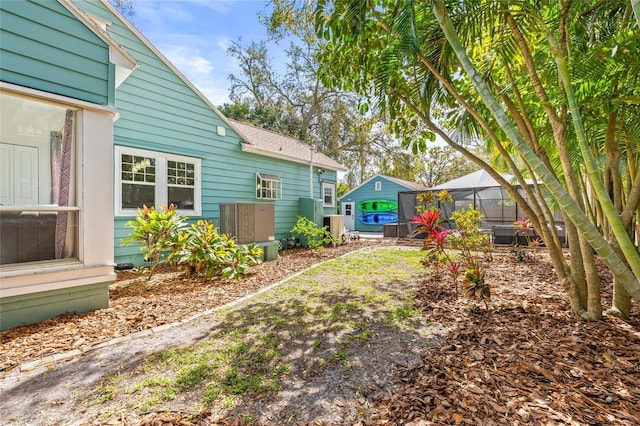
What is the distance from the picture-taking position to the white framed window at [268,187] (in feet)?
26.2

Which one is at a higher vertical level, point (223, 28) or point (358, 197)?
point (223, 28)

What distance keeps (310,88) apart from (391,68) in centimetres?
1586

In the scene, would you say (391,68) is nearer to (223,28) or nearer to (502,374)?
(502,374)

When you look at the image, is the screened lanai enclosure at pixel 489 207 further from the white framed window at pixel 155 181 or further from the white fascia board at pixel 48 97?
the white fascia board at pixel 48 97

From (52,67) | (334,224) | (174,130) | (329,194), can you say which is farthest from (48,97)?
(329,194)

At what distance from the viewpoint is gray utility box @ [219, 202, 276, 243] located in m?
6.02

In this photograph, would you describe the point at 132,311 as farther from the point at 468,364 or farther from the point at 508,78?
the point at 508,78

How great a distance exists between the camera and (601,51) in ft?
6.07

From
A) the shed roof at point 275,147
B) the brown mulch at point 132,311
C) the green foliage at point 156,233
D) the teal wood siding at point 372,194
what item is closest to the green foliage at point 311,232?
the shed roof at point 275,147

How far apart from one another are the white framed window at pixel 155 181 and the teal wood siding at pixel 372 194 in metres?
13.3

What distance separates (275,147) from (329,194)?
125 inches

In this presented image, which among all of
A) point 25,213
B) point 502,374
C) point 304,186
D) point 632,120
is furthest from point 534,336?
point 304,186

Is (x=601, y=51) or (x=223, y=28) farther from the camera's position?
(x=223, y=28)

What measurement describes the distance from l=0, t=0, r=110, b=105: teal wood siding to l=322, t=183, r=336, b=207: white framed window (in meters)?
8.12
